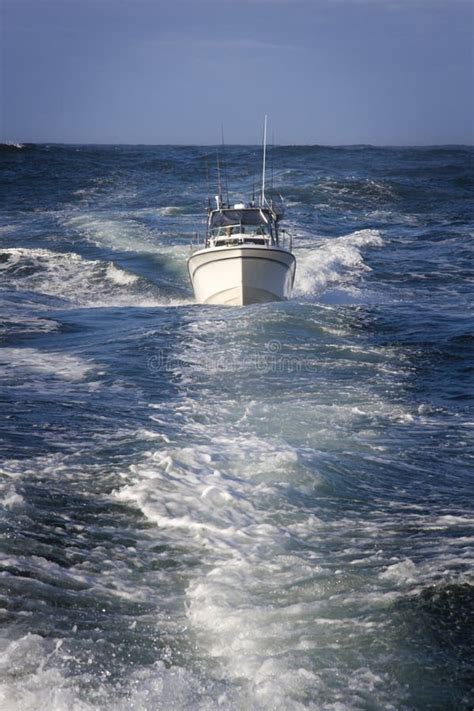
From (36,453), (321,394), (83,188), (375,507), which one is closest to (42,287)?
(321,394)

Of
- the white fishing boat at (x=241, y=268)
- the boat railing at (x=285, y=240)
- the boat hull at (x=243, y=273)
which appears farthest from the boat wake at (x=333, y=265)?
the boat hull at (x=243, y=273)

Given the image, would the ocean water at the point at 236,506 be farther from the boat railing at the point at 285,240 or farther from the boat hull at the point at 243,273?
the boat railing at the point at 285,240

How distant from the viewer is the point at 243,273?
16.2m

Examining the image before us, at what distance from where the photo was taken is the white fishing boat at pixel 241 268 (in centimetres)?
1619

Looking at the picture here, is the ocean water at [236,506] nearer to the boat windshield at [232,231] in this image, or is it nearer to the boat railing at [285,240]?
the boat windshield at [232,231]

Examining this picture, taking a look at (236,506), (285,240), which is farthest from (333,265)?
(236,506)

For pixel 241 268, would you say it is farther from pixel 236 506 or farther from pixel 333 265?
pixel 236 506

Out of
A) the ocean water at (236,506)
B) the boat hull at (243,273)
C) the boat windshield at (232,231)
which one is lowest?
the ocean water at (236,506)

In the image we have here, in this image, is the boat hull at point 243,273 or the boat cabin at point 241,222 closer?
the boat hull at point 243,273

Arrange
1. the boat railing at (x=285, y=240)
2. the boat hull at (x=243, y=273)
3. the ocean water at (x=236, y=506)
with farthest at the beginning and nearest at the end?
the boat railing at (x=285, y=240)
the boat hull at (x=243, y=273)
the ocean water at (x=236, y=506)

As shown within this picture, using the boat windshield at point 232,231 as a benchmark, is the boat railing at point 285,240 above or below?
below

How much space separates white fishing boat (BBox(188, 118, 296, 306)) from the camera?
1619 centimetres

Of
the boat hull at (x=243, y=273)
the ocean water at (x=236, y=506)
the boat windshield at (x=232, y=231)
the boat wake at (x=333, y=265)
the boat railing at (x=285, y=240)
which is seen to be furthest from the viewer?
the boat wake at (x=333, y=265)

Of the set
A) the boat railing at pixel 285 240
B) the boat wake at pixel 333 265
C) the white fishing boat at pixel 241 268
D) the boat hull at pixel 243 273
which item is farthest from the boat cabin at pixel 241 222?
the boat wake at pixel 333 265
